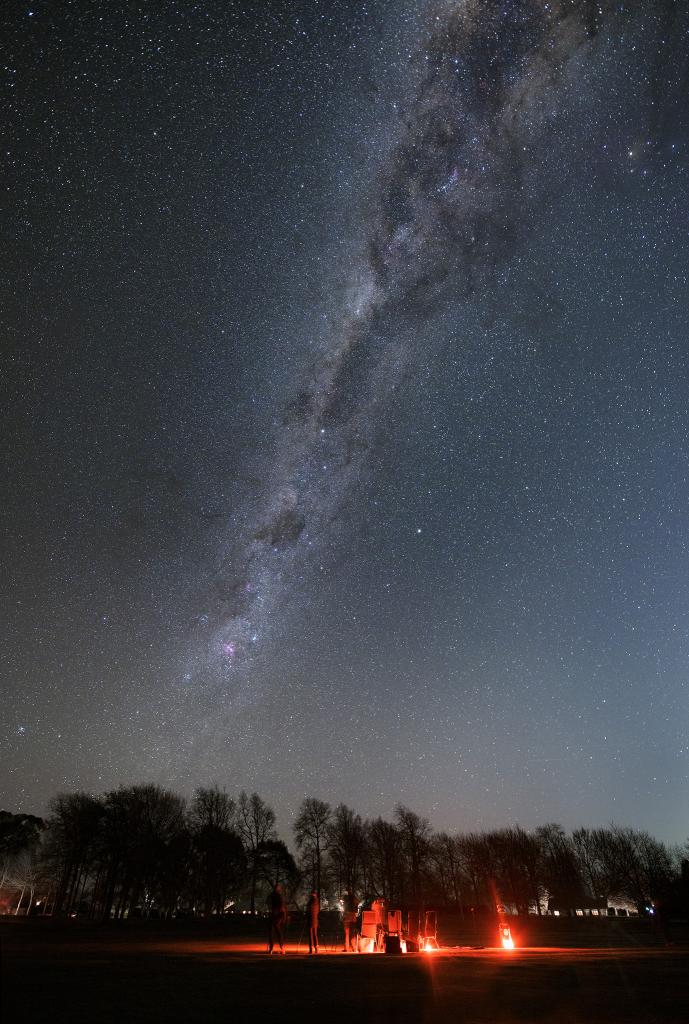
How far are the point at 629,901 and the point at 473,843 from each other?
25.5 m

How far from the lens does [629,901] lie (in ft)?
329

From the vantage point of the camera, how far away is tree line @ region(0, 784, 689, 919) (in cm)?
6594

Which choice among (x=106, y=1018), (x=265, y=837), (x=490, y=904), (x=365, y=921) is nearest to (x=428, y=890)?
(x=490, y=904)

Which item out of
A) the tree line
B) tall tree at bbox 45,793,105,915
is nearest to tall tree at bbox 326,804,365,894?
the tree line

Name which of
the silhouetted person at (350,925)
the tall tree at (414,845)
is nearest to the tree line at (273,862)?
the tall tree at (414,845)

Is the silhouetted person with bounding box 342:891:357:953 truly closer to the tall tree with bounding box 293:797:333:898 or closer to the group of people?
the group of people

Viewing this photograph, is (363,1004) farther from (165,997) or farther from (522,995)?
(522,995)

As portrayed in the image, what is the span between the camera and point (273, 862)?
85.6 meters

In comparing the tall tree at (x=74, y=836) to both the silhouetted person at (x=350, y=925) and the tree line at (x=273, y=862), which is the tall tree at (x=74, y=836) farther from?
the silhouetted person at (x=350, y=925)

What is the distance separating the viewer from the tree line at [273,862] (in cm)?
6594

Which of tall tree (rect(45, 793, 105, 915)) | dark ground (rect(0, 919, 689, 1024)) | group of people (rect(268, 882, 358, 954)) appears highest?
tall tree (rect(45, 793, 105, 915))

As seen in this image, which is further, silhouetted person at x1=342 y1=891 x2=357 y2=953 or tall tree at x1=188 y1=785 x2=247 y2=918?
tall tree at x1=188 y1=785 x2=247 y2=918

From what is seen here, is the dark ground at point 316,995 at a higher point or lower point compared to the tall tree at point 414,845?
lower

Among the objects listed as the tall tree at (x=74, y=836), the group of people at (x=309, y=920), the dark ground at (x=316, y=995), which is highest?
the tall tree at (x=74, y=836)
